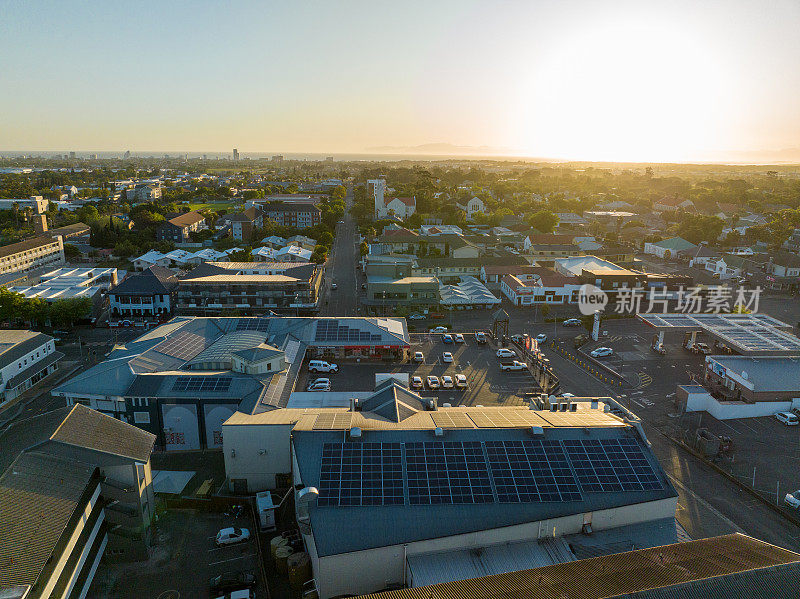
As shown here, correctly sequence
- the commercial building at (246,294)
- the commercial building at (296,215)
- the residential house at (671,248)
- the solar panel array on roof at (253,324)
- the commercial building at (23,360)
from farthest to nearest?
the commercial building at (296,215) → the residential house at (671,248) → the commercial building at (246,294) → the solar panel array on roof at (253,324) → the commercial building at (23,360)

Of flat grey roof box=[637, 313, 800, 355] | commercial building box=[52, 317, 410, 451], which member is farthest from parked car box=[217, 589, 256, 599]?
flat grey roof box=[637, 313, 800, 355]

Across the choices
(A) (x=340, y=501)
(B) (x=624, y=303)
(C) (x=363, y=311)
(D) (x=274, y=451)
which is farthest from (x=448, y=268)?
(A) (x=340, y=501)

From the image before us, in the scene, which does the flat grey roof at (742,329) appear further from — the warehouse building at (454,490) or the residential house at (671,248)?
the residential house at (671,248)

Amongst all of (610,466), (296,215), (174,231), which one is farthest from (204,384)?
(296,215)

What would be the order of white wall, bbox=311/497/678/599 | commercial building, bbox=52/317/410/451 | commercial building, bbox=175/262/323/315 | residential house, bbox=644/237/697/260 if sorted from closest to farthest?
white wall, bbox=311/497/678/599 → commercial building, bbox=52/317/410/451 → commercial building, bbox=175/262/323/315 → residential house, bbox=644/237/697/260

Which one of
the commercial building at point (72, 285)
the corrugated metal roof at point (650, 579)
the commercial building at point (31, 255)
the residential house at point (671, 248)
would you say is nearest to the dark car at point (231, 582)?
the corrugated metal roof at point (650, 579)

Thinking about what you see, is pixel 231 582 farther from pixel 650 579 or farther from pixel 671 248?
pixel 671 248

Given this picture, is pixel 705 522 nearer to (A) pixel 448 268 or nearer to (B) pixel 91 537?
(B) pixel 91 537

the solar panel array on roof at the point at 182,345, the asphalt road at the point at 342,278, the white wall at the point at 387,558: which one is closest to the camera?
the white wall at the point at 387,558

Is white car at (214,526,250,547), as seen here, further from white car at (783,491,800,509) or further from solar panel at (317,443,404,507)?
white car at (783,491,800,509)
